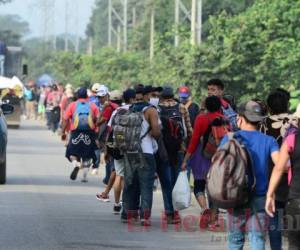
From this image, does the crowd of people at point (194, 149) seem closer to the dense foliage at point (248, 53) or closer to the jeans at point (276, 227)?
the jeans at point (276, 227)

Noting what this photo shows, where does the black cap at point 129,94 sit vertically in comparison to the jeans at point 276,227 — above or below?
above

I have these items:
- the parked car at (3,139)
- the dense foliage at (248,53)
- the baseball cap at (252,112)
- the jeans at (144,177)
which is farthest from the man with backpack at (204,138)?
the dense foliage at (248,53)

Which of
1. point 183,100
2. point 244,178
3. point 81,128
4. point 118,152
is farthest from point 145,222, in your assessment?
point 81,128

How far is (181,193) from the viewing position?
16.2 metres

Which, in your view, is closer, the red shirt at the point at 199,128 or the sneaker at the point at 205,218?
the red shirt at the point at 199,128

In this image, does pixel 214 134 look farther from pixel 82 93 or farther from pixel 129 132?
pixel 82 93

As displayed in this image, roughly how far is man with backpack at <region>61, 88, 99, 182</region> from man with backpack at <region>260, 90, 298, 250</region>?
9.79 metres

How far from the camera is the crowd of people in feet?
36.4

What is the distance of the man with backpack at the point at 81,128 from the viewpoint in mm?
22906

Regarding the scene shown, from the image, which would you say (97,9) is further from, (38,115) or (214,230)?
(214,230)

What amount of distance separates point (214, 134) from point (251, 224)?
4624 mm

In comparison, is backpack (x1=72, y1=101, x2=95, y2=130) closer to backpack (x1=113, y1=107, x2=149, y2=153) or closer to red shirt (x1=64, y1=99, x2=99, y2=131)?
red shirt (x1=64, y1=99, x2=99, y2=131)

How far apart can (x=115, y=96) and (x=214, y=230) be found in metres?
3.91

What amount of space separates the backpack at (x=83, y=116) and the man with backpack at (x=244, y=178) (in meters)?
11.7
